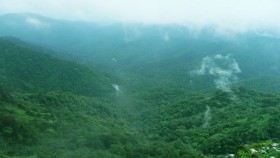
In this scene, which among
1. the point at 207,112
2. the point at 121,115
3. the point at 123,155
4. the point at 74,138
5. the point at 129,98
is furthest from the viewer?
the point at 129,98

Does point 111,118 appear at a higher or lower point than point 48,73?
lower

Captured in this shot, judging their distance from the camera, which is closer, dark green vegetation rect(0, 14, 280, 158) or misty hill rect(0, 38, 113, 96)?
dark green vegetation rect(0, 14, 280, 158)

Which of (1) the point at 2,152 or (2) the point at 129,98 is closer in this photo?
(1) the point at 2,152

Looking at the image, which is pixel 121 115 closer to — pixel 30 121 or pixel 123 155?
pixel 30 121

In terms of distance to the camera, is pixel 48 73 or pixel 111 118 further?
pixel 48 73

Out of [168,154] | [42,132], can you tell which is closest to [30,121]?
[42,132]

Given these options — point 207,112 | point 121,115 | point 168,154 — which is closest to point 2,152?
point 168,154

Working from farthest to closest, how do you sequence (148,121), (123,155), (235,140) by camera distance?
(148,121), (235,140), (123,155)

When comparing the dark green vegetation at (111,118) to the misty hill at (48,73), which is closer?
the dark green vegetation at (111,118)
